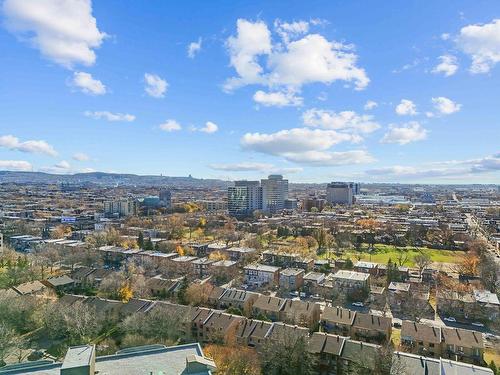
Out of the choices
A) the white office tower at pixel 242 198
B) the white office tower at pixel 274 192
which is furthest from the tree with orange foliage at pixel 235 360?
the white office tower at pixel 274 192

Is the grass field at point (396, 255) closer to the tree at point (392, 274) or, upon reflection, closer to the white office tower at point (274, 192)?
the tree at point (392, 274)

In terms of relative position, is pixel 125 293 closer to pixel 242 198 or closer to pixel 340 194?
pixel 242 198

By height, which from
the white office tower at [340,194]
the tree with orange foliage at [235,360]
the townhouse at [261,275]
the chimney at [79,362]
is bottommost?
the townhouse at [261,275]

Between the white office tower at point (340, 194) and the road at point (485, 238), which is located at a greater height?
the white office tower at point (340, 194)

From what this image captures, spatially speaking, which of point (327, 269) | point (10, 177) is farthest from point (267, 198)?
point (10, 177)

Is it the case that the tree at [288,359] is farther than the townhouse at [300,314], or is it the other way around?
the townhouse at [300,314]

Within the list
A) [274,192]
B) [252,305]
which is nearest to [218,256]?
[252,305]

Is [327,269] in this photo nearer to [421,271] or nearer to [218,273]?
[421,271]
